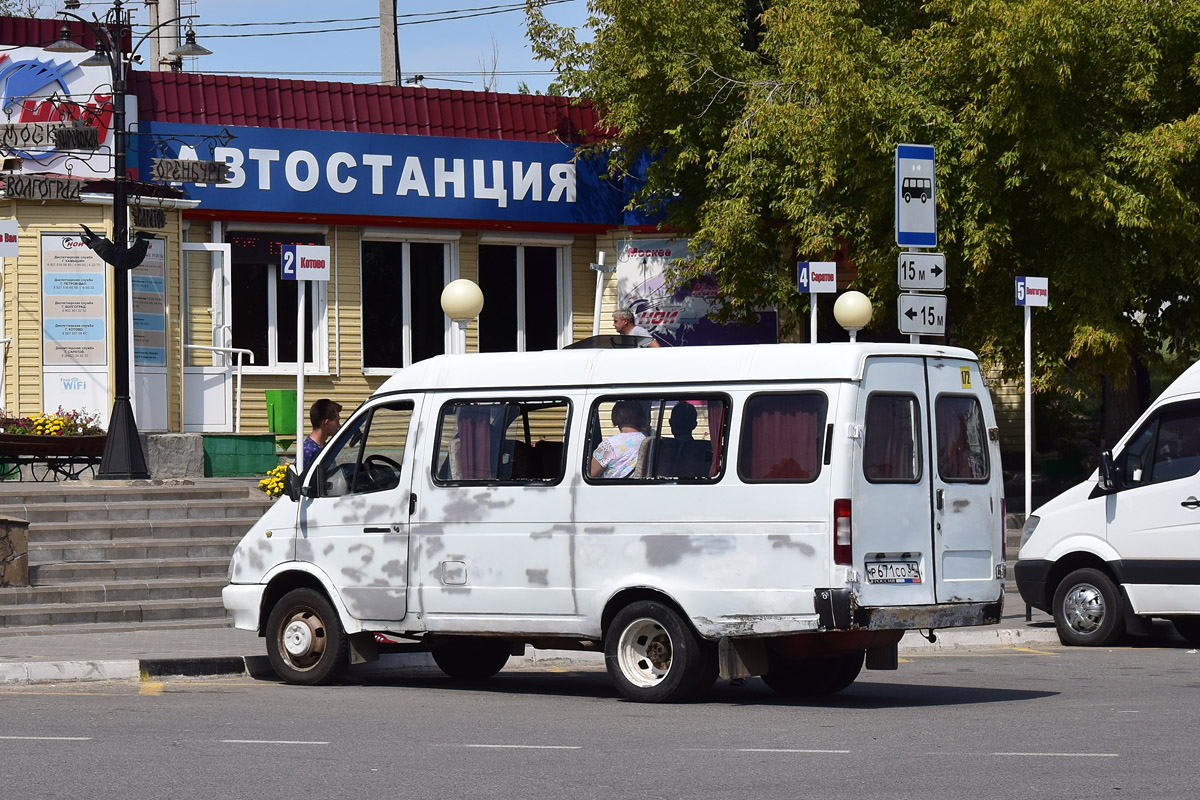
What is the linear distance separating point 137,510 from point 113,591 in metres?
2.71

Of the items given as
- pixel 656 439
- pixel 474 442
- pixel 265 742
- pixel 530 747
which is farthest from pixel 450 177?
pixel 530 747

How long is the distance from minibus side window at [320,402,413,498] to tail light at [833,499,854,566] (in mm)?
3124

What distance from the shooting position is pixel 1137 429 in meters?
14.4

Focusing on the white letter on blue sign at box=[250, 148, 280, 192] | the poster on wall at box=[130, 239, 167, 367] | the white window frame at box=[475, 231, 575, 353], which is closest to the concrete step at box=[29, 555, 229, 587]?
the poster on wall at box=[130, 239, 167, 367]

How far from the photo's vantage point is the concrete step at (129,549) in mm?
17141

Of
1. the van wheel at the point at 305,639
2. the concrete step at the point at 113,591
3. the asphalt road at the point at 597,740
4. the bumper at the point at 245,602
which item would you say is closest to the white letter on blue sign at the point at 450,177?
the concrete step at the point at 113,591

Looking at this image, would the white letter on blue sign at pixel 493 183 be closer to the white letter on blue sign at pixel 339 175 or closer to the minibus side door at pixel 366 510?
the white letter on blue sign at pixel 339 175

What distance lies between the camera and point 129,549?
57.2 feet

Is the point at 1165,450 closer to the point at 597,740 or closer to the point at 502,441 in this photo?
the point at 502,441

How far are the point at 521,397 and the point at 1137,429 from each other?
5.81 m

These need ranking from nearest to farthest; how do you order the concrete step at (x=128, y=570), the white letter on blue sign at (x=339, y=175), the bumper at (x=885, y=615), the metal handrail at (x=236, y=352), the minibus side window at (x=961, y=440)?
the bumper at (x=885, y=615)
the minibus side window at (x=961, y=440)
the concrete step at (x=128, y=570)
the metal handrail at (x=236, y=352)
the white letter on blue sign at (x=339, y=175)

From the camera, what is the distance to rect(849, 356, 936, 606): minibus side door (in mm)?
10078

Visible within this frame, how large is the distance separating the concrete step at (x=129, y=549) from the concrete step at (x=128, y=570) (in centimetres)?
8

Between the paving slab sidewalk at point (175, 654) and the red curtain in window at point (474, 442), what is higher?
the red curtain in window at point (474, 442)
